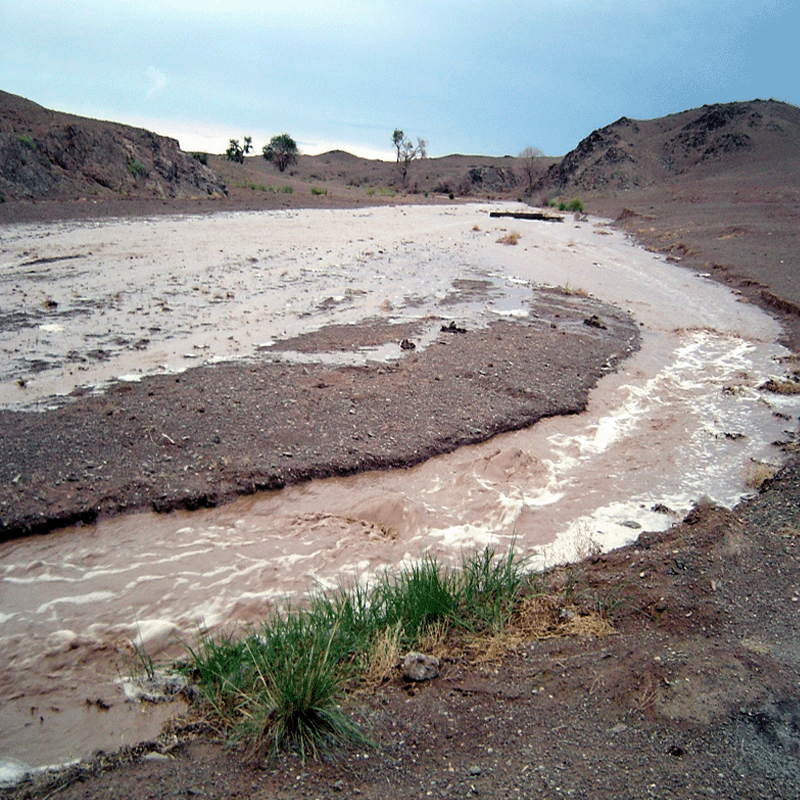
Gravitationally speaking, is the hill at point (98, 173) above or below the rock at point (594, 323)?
above

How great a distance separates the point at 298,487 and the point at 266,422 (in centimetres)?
99

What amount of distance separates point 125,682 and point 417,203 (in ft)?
139

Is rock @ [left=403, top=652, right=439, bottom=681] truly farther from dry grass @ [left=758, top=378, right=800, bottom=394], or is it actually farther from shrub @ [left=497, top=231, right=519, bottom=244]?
shrub @ [left=497, top=231, right=519, bottom=244]

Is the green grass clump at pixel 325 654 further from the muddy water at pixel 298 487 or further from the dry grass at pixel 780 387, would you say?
the dry grass at pixel 780 387

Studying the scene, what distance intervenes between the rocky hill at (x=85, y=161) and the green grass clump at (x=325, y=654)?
23.0m

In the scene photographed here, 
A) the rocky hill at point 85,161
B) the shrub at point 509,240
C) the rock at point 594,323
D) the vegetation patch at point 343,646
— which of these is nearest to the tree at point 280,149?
the rocky hill at point 85,161

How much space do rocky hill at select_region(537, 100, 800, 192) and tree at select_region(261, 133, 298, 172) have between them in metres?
32.0

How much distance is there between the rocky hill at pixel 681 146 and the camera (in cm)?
5034

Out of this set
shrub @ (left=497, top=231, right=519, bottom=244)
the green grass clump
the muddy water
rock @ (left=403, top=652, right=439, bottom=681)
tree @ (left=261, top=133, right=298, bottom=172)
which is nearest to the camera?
the green grass clump

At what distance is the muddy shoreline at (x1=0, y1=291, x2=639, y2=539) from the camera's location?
17.4 ft

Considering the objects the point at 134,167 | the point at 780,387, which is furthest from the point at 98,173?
the point at 780,387

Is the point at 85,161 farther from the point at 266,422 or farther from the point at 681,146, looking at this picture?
the point at 681,146

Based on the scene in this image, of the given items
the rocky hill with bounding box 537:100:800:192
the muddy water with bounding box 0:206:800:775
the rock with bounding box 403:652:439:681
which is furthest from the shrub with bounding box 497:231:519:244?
the rocky hill with bounding box 537:100:800:192

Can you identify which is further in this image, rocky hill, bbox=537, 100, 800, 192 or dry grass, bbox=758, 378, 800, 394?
rocky hill, bbox=537, 100, 800, 192
